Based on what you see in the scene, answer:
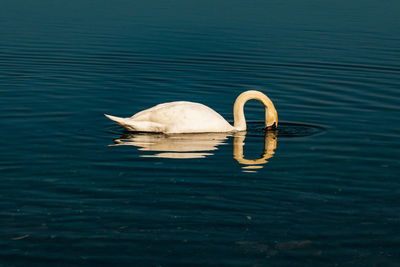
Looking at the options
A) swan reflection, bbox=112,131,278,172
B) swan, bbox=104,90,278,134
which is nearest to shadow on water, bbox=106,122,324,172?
swan reflection, bbox=112,131,278,172

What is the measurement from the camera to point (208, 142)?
17.8 metres

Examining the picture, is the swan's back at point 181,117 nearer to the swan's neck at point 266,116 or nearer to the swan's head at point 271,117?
the swan's neck at point 266,116

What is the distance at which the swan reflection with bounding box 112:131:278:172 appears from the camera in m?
16.2

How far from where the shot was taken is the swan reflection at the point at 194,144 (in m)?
16.2

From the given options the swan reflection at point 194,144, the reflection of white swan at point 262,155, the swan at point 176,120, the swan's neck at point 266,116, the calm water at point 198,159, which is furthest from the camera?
the swan's neck at point 266,116

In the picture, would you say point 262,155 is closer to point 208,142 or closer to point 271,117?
point 208,142

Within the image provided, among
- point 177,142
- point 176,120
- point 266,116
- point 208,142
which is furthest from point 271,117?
point 177,142

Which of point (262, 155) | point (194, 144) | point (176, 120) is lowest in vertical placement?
point (262, 155)

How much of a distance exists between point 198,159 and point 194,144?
1.52 m

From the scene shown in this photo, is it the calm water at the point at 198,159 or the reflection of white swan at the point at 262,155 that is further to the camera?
the reflection of white swan at the point at 262,155

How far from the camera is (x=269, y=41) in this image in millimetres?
37594

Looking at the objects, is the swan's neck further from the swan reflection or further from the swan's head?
the swan reflection

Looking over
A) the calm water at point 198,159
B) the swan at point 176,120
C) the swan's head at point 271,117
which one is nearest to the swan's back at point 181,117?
the swan at point 176,120

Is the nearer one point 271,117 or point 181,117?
point 181,117
